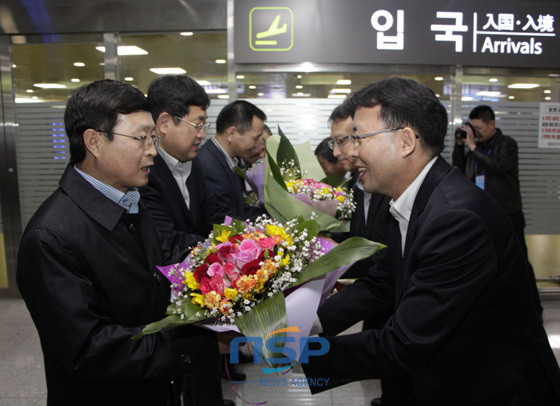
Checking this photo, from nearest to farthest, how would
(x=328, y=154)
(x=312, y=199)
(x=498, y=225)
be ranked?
1. (x=498, y=225)
2. (x=312, y=199)
3. (x=328, y=154)

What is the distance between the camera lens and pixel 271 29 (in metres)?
4.33

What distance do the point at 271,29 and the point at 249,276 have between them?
356 centimetres

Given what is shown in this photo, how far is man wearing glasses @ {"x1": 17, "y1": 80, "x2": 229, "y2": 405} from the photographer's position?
4.00 ft

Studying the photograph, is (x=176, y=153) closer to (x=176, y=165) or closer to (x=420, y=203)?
(x=176, y=165)

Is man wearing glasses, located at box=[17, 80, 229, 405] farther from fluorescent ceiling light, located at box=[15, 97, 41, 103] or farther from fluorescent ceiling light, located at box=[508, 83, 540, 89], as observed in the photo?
fluorescent ceiling light, located at box=[508, 83, 540, 89]

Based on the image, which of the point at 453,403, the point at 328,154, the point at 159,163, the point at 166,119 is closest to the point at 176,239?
the point at 159,163

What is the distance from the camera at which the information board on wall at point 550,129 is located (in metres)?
4.78

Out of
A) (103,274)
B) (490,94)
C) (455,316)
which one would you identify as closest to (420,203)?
(455,316)

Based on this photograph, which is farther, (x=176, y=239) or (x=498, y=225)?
(x=176, y=239)

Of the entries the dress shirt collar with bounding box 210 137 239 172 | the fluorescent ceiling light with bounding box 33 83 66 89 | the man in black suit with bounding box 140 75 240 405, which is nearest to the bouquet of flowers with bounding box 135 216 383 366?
the man in black suit with bounding box 140 75 240 405

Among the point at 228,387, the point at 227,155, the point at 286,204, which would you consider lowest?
the point at 228,387

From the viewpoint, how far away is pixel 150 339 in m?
1.31

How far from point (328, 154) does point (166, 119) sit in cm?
171

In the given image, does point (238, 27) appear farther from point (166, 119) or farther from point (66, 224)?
point (66, 224)
